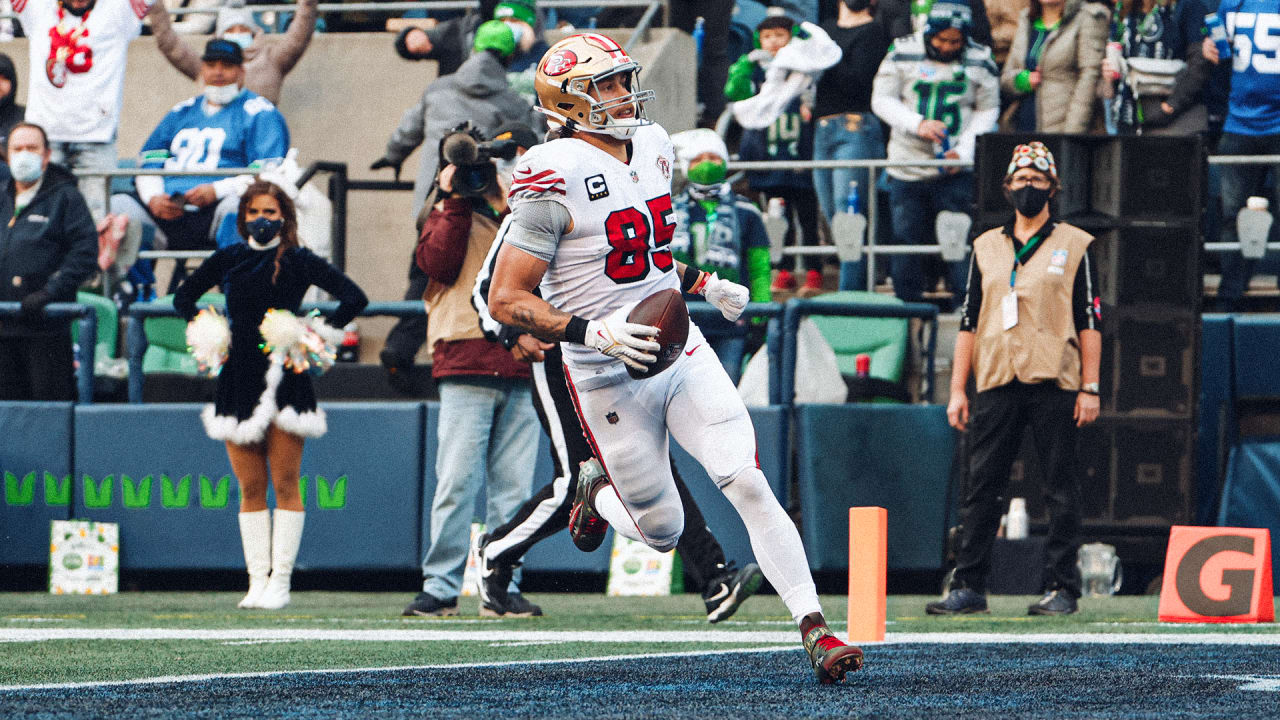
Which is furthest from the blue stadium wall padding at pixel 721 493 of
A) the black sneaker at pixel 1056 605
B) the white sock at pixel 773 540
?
the white sock at pixel 773 540

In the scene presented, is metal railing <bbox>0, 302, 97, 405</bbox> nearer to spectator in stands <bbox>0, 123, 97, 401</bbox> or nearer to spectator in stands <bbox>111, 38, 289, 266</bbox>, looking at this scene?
spectator in stands <bbox>0, 123, 97, 401</bbox>

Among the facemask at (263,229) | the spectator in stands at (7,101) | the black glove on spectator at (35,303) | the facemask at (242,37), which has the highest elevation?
the facemask at (242,37)

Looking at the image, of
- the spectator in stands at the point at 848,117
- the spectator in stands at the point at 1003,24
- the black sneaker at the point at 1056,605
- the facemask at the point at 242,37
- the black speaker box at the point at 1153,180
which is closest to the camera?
the black sneaker at the point at 1056,605

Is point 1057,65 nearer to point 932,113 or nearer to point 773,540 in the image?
point 932,113

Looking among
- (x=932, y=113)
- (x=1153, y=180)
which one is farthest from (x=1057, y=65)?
(x=1153, y=180)

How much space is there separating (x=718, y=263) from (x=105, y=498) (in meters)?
3.83

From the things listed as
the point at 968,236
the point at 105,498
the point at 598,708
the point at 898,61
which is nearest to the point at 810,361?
the point at 968,236

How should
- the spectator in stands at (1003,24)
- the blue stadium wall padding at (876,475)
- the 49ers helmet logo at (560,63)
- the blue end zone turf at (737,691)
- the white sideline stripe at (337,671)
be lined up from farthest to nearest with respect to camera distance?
1. the spectator in stands at (1003,24)
2. the blue stadium wall padding at (876,475)
3. the 49ers helmet logo at (560,63)
4. the white sideline stripe at (337,671)
5. the blue end zone turf at (737,691)

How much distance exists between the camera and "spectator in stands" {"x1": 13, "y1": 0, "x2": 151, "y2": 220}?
11.9 metres

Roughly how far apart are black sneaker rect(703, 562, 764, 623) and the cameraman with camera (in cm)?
115

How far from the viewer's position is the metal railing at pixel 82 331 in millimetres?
10234

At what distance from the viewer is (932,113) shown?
11250 mm

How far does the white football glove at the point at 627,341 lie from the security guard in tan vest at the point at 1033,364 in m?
3.79

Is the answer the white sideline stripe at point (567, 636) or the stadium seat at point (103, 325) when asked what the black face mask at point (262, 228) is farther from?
the stadium seat at point (103, 325)
